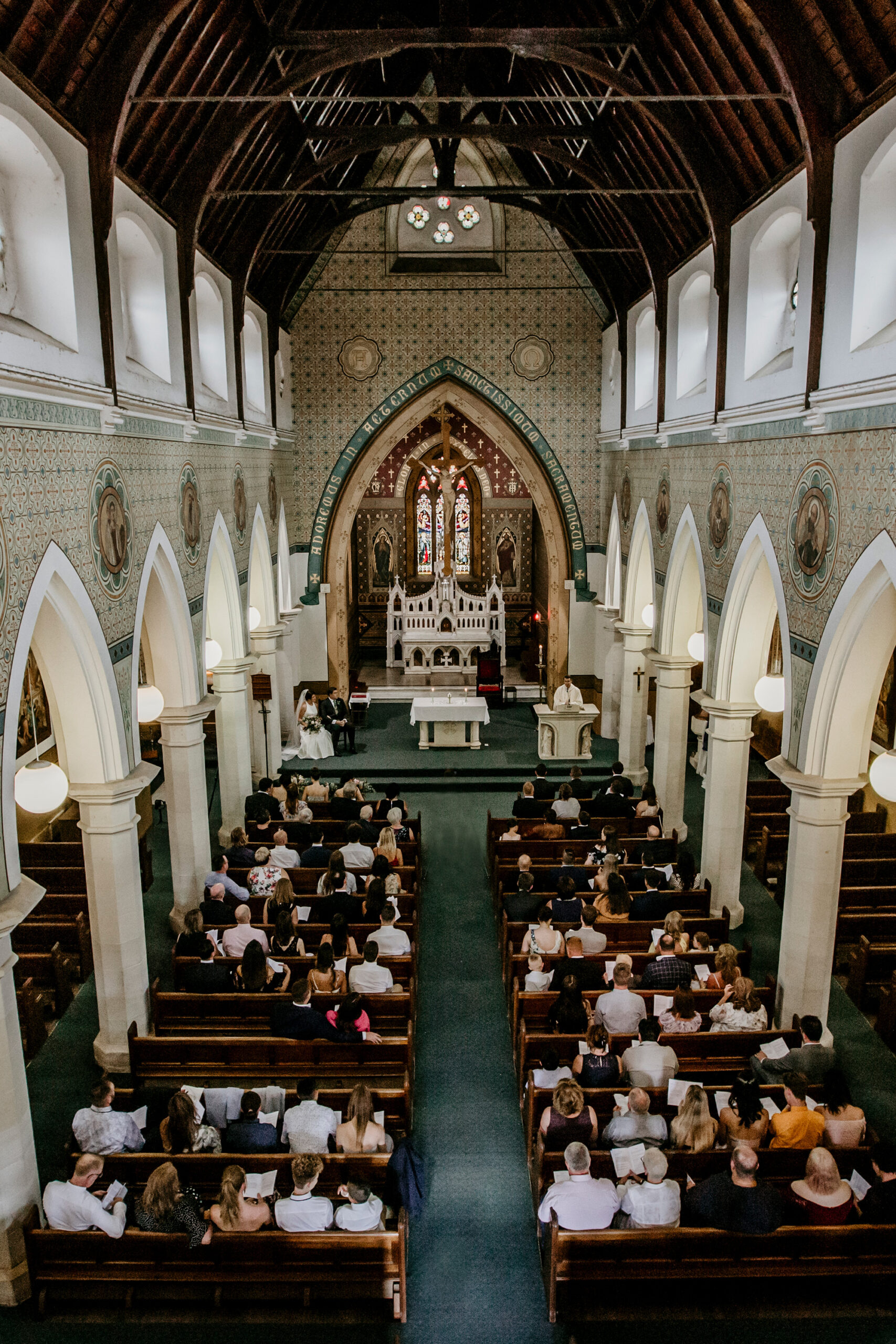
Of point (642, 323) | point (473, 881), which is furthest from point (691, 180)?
point (473, 881)

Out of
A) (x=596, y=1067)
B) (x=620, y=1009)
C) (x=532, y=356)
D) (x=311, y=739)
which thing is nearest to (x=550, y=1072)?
(x=596, y=1067)

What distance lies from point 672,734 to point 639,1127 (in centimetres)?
907

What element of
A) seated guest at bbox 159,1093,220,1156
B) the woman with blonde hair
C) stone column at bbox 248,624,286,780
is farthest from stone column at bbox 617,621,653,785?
seated guest at bbox 159,1093,220,1156

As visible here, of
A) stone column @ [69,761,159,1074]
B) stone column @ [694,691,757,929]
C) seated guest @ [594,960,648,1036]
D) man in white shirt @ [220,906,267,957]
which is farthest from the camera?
stone column @ [694,691,757,929]

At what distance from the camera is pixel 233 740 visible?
1588cm

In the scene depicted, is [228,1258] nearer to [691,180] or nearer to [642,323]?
[691,180]

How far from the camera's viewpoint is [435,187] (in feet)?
51.0

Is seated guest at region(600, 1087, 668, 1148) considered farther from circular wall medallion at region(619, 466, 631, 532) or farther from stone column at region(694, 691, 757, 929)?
circular wall medallion at region(619, 466, 631, 532)

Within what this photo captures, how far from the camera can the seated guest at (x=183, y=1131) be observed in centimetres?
745

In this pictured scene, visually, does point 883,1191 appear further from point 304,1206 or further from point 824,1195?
point 304,1206

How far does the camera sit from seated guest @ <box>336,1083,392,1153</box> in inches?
298

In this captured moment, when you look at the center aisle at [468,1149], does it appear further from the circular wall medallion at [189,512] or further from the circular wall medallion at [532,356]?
the circular wall medallion at [532,356]

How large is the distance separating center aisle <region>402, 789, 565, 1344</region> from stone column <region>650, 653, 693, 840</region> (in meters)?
3.52

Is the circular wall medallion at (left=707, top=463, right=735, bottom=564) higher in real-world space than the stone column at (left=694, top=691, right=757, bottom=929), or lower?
higher
